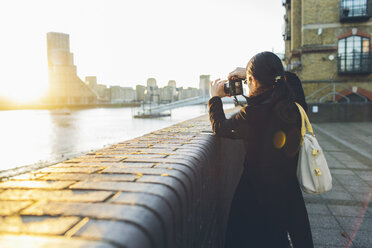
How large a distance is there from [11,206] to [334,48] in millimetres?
21537

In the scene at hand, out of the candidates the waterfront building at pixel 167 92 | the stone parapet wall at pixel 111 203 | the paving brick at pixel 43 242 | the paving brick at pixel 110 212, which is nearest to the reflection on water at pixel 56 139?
the stone parapet wall at pixel 111 203

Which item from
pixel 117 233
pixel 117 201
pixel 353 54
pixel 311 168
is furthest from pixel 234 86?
Answer: pixel 353 54

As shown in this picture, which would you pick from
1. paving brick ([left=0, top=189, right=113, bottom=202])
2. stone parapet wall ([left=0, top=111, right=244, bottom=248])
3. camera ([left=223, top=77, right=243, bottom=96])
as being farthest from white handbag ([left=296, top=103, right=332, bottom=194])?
paving brick ([left=0, top=189, right=113, bottom=202])

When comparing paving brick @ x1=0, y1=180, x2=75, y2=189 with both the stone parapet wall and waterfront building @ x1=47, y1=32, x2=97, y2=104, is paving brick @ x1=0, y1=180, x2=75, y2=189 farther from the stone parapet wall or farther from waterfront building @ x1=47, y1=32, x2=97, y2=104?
waterfront building @ x1=47, y1=32, x2=97, y2=104

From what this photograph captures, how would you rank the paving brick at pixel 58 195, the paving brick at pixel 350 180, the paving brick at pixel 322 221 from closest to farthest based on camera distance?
the paving brick at pixel 58 195, the paving brick at pixel 322 221, the paving brick at pixel 350 180

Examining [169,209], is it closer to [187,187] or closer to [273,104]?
[187,187]

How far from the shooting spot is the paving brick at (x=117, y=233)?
0.69m

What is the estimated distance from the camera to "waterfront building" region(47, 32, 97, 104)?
129 metres

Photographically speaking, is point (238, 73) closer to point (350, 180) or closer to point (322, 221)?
point (322, 221)

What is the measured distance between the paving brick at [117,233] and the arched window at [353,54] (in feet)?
70.1

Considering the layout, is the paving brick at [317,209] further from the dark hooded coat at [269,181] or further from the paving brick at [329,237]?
the dark hooded coat at [269,181]

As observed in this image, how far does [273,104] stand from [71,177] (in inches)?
50.5

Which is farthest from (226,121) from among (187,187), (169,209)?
(169,209)

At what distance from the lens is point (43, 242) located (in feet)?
2.20
